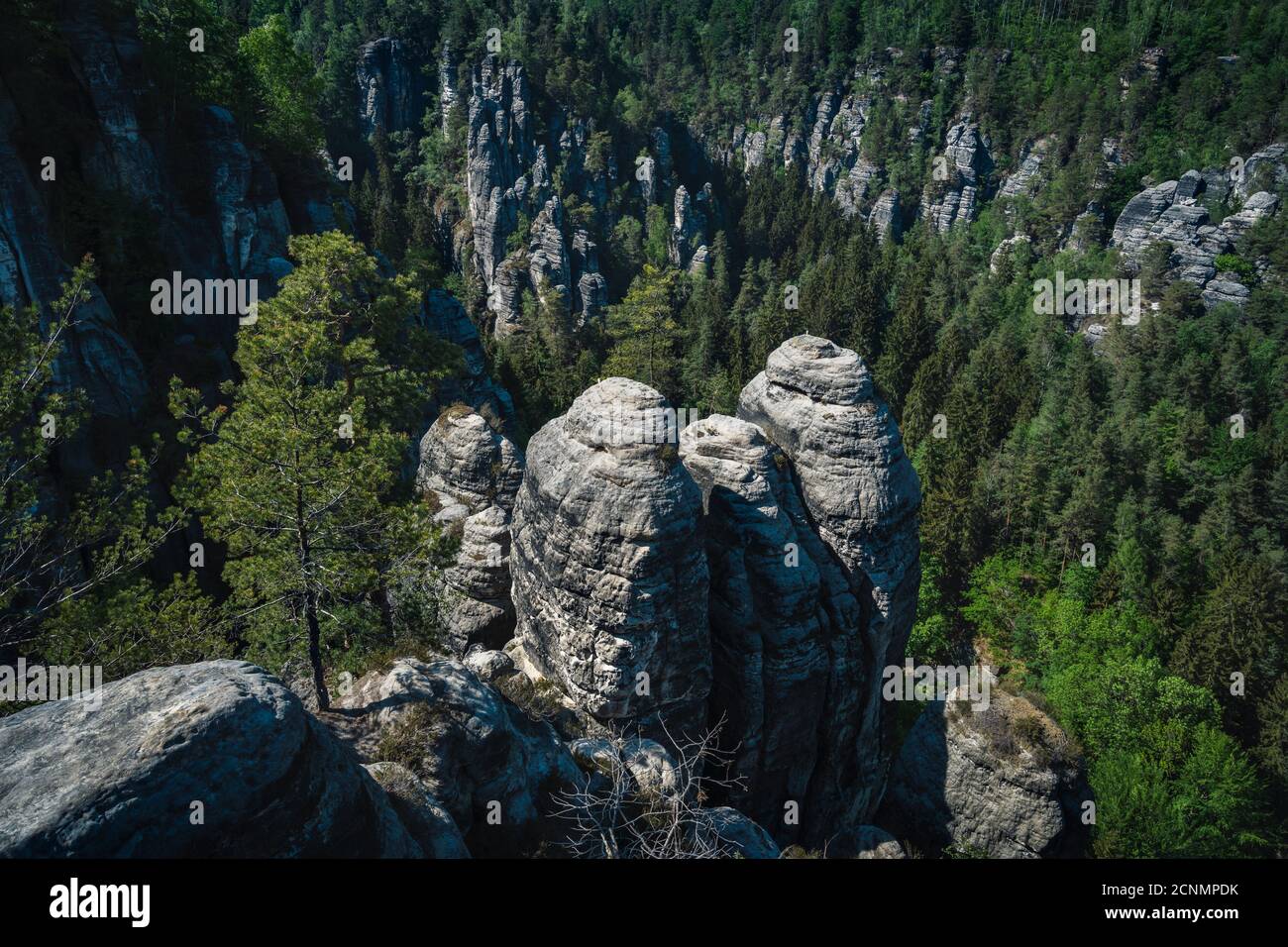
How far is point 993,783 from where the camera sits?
22.1m

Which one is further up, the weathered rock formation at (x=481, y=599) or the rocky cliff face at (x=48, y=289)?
the rocky cliff face at (x=48, y=289)

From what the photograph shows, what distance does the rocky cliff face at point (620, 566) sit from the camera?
17250 mm

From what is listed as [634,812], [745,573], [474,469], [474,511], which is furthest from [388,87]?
[634,812]

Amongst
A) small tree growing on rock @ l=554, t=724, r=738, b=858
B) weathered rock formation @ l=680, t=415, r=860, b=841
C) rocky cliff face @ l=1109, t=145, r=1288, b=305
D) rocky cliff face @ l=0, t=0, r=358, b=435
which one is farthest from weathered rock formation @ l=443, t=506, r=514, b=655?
rocky cliff face @ l=1109, t=145, r=1288, b=305

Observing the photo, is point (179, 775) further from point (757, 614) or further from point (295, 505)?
point (757, 614)

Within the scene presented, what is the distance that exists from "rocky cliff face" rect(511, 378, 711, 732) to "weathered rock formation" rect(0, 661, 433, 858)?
9.18m

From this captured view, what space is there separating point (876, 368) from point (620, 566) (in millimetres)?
56120

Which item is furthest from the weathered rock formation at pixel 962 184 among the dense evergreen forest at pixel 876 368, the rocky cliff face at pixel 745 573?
the rocky cliff face at pixel 745 573

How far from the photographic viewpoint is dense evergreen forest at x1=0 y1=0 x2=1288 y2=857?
13.9m

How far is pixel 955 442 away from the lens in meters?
54.4

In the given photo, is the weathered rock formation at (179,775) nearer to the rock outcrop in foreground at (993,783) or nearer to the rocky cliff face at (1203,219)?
the rock outcrop in foreground at (993,783)

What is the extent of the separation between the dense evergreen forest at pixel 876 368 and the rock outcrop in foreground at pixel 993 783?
32.3 ft

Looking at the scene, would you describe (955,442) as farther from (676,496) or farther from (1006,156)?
(1006,156)
